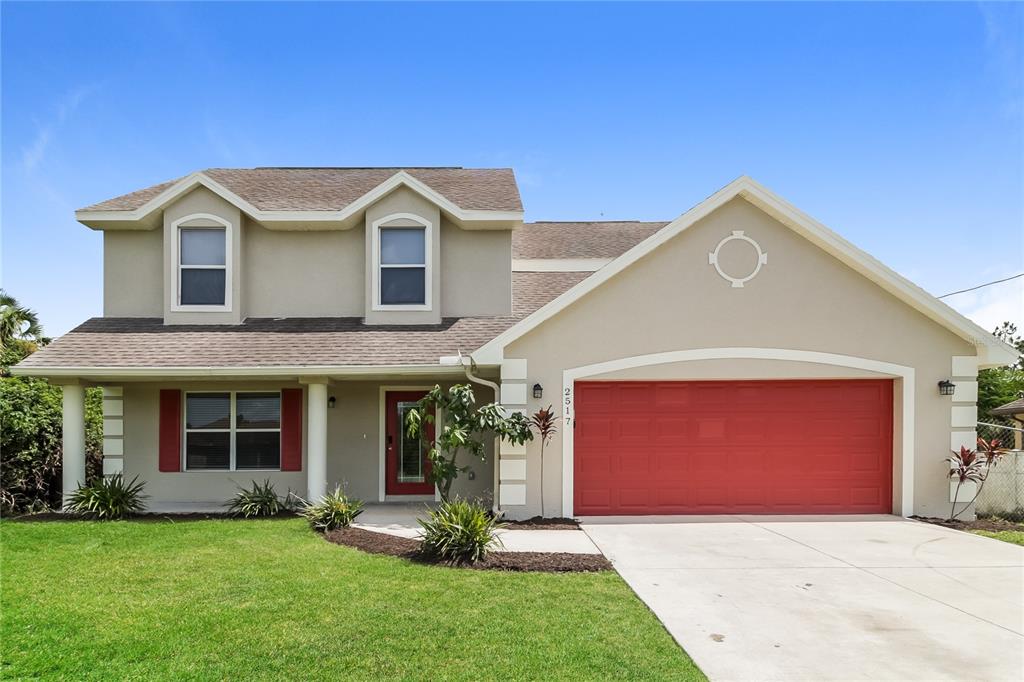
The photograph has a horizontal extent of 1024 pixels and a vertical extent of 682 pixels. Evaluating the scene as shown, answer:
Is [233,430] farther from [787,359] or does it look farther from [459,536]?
[787,359]

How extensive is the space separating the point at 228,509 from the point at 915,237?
56.8ft

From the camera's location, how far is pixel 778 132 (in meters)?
13.2

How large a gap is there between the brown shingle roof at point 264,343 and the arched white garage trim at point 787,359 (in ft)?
7.26

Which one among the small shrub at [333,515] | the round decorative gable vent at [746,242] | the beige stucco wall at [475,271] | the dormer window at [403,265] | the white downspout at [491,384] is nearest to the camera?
the small shrub at [333,515]

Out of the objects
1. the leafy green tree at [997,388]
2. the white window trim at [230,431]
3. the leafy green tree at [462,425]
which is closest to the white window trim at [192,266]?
the white window trim at [230,431]

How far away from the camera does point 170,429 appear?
1215 cm

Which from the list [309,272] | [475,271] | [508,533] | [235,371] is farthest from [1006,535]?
[309,272]

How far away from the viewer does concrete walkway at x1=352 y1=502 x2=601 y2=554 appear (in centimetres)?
822

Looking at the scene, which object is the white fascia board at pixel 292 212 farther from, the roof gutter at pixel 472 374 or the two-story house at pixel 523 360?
the roof gutter at pixel 472 374

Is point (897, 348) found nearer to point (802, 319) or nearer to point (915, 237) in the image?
point (802, 319)

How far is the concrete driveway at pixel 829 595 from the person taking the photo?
4785mm

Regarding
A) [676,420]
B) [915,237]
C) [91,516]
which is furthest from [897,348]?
[91,516]

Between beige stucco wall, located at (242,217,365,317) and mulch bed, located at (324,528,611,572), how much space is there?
5411 mm

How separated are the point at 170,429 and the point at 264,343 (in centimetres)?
274
